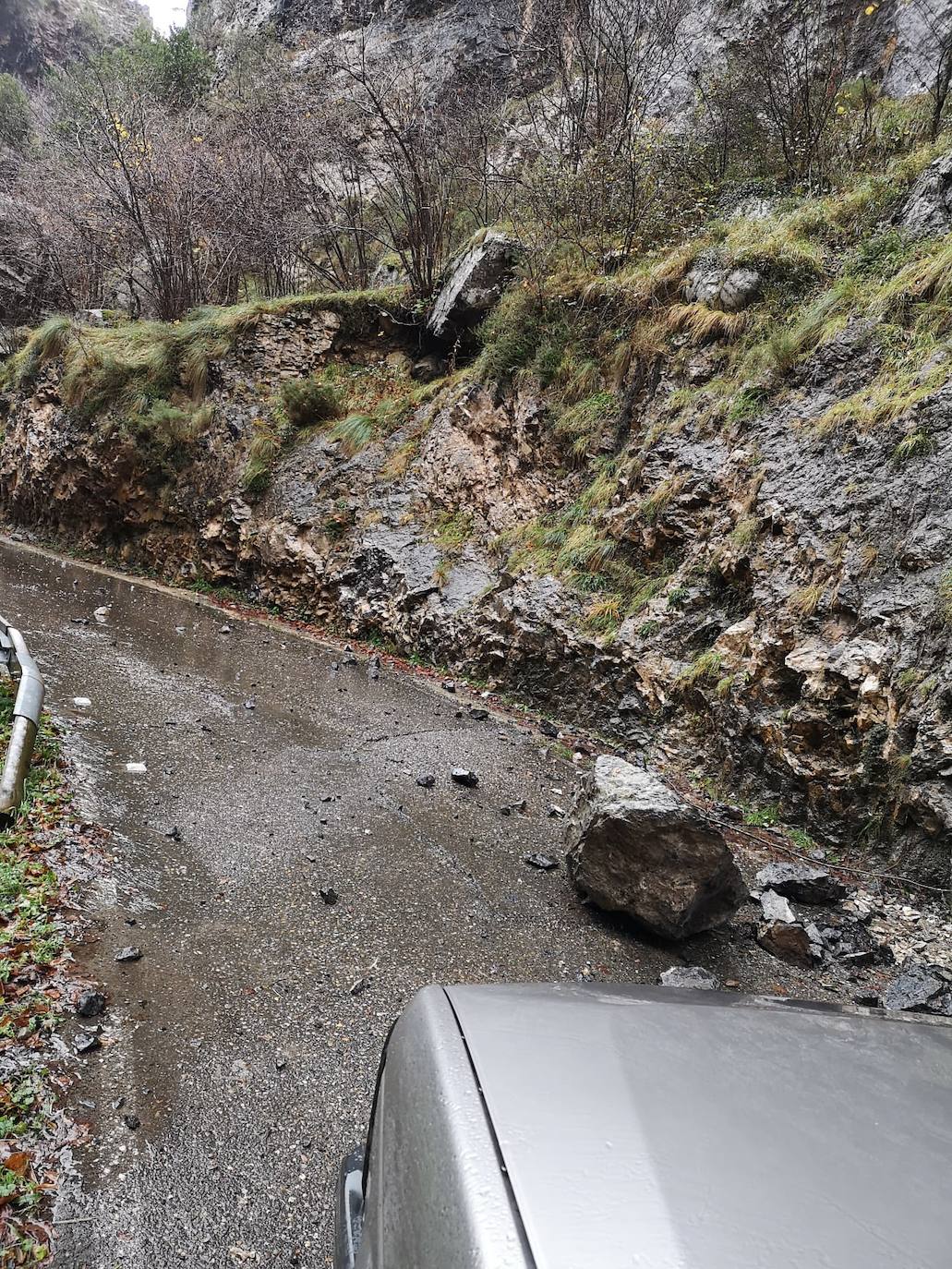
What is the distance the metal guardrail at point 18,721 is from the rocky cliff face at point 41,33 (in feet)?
145

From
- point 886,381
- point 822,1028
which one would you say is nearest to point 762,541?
point 886,381

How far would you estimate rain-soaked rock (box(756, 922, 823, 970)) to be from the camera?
11.9 ft

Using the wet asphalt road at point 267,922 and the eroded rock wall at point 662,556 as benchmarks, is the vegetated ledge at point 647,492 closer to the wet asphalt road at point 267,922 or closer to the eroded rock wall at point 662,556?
the eroded rock wall at point 662,556

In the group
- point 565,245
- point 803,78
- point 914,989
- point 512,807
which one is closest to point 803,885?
point 914,989

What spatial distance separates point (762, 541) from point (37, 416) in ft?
45.9

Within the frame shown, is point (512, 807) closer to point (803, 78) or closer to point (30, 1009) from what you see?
point (30, 1009)

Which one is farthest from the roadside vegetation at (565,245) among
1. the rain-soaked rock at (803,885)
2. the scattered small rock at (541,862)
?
the scattered small rock at (541,862)

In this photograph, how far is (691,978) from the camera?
10.8 ft

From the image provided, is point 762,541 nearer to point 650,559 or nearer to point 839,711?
point 650,559

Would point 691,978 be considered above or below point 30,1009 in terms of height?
above

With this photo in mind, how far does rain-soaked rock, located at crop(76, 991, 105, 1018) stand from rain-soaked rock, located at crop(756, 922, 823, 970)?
3.18m

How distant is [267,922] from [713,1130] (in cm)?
285

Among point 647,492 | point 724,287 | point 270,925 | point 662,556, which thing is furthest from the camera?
point 724,287

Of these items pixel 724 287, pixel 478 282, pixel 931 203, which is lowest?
pixel 724 287
